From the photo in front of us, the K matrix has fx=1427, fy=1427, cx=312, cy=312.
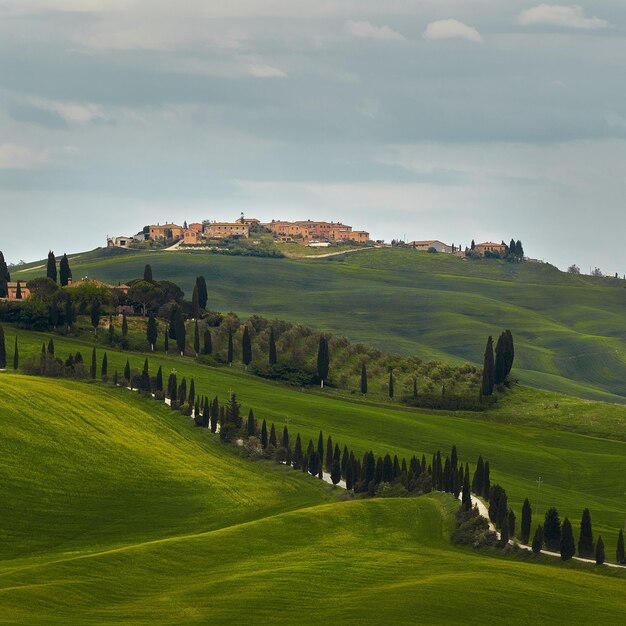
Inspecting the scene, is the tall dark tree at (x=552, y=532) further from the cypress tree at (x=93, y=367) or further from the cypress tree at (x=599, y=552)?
the cypress tree at (x=93, y=367)

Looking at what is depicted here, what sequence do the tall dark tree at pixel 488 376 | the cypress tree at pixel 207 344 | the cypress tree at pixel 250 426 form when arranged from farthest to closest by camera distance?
1. the cypress tree at pixel 207 344
2. the tall dark tree at pixel 488 376
3. the cypress tree at pixel 250 426

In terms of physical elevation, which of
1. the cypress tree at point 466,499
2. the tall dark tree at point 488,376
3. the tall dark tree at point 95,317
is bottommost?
the cypress tree at point 466,499

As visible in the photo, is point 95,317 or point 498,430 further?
point 95,317

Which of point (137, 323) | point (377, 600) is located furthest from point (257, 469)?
point (137, 323)

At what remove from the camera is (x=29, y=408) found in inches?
4781

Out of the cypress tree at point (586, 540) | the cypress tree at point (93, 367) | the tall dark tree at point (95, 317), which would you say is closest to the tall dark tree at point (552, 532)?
the cypress tree at point (586, 540)

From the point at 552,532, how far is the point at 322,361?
253 ft

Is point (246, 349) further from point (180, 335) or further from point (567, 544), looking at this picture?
point (567, 544)

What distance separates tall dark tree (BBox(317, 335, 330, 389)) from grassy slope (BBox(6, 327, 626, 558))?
17.9 feet

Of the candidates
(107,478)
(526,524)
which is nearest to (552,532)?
(526,524)

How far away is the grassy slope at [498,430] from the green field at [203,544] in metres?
14.1

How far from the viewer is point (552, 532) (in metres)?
94.1

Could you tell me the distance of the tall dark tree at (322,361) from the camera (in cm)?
16850

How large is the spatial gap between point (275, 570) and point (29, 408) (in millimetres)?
44101
